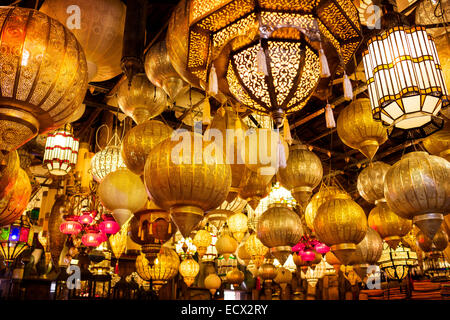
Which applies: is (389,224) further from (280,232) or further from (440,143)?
(280,232)

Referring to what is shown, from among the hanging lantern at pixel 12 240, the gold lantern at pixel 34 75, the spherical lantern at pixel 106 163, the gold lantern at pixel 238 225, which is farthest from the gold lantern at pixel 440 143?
the hanging lantern at pixel 12 240

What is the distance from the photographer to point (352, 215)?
2.76 meters

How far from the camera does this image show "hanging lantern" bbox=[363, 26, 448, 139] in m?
1.75

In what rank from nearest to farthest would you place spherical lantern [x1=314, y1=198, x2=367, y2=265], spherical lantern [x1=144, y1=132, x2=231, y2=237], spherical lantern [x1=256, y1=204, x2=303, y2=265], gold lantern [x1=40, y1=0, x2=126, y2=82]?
spherical lantern [x1=144, y1=132, x2=231, y2=237] < gold lantern [x1=40, y1=0, x2=126, y2=82] < spherical lantern [x1=314, y1=198, x2=367, y2=265] < spherical lantern [x1=256, y1=204, x2=303, y2=265]

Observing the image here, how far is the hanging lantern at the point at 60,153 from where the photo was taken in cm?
379

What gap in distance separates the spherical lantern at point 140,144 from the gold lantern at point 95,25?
0.47m

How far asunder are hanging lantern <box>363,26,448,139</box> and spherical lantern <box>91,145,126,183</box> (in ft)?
7.45

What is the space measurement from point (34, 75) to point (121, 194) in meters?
1.22

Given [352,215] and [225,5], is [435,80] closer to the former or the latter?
[225,5]

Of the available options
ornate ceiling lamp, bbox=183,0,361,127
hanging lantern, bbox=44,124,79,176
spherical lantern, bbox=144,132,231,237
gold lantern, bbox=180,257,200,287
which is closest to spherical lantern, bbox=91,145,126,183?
hanging lantern, bbox=44,124,79,176

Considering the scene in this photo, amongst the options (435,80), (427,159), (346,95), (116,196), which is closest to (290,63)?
(346,95)

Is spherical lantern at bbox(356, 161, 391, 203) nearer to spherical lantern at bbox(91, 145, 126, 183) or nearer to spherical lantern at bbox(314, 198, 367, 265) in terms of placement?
spherical lantern at bbox(314, 198, 367, 265)

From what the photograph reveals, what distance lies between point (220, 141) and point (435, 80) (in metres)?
1.22

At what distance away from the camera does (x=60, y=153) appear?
3.83 m
